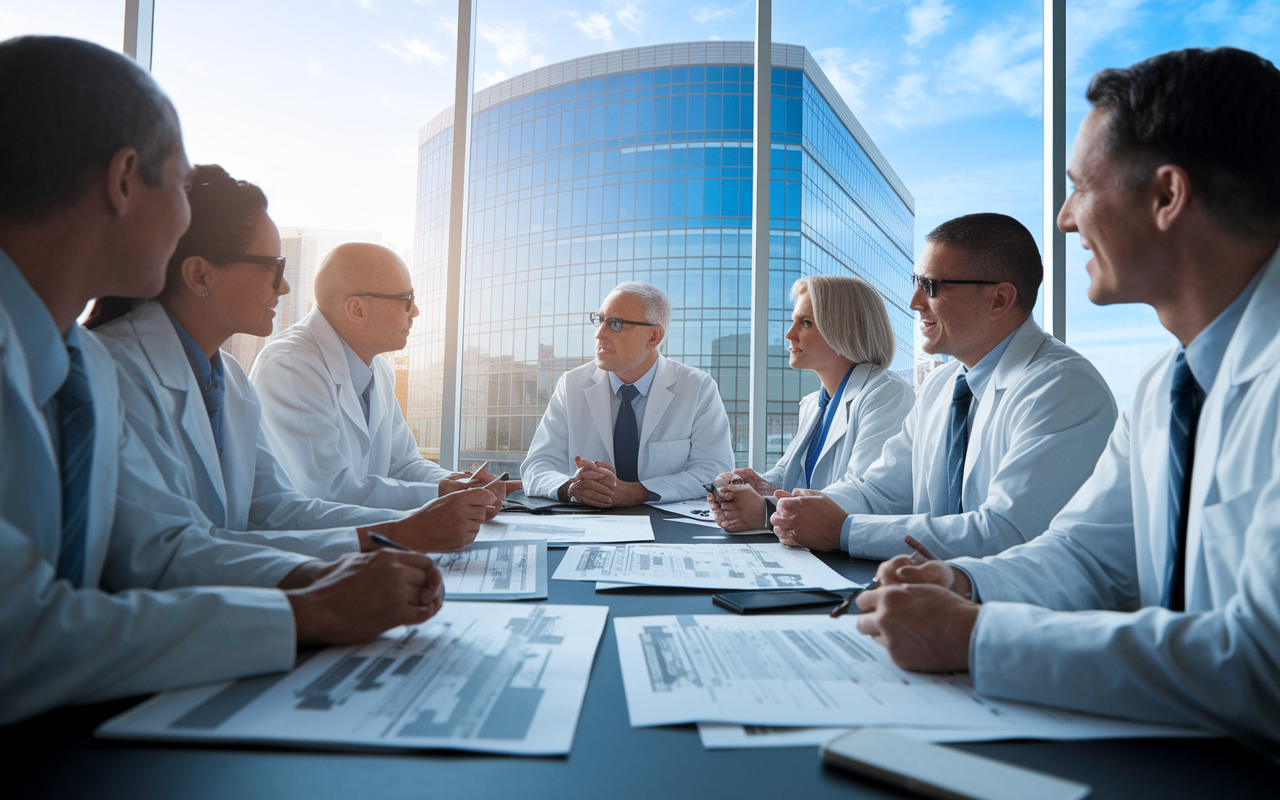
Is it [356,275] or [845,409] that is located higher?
[356,275]

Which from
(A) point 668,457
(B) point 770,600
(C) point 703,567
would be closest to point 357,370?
(A) point 668,457

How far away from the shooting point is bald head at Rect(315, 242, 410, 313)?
2768 millimetres

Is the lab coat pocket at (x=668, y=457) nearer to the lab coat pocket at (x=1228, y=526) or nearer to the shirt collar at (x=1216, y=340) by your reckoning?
the shirt collar at (x=1216, y=340)

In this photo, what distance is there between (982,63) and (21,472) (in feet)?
16.4

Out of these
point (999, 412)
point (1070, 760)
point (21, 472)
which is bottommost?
point (1070, 760)

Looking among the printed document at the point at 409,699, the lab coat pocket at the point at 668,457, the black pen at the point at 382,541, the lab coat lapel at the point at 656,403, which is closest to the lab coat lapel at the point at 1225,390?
the printed document at the point at 409,699

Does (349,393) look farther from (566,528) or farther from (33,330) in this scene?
(33,330)

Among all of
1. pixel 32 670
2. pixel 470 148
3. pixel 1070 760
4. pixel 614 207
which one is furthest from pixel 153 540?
pixel 614 207

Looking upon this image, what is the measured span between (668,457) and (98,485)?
7.97 ft

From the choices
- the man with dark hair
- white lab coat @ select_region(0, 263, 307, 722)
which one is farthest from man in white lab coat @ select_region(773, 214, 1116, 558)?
white lab coat @ select_region(0, 263, 307, 722)

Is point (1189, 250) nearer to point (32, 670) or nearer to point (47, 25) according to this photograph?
point (32, 670)

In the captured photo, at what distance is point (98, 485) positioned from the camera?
1.02m

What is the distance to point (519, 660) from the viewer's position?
Answer: 861 mm

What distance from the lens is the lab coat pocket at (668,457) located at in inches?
127
